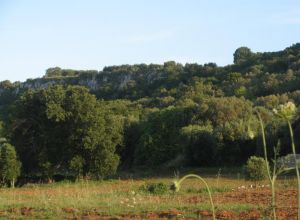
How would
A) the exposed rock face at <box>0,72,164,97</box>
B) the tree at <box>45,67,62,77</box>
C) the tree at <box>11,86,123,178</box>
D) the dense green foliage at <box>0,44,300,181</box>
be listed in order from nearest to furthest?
the tree at <box>11,86,123,178</box>, the dense green foliage at <box>0,44,300,181</box>, the exposed rock face at <box>0,72,164,97</box>, the tree at <box>45,67,62,77</box>

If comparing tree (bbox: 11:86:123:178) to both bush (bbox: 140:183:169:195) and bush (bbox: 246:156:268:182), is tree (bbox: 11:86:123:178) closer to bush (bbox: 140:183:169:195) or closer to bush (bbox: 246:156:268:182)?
bush (bbox: 246:156:268:182)

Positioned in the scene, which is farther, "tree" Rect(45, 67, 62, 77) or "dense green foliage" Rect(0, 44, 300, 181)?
"tree" Rect(45, 67, 62, 77)

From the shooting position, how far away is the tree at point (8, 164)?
31.7 metres

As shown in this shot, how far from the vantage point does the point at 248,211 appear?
36.4ft

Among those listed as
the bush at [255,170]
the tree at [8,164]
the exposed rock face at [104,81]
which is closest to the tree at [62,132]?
the tree at [8,164]

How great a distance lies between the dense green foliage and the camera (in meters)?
34.0

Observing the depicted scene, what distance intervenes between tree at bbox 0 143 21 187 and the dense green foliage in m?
1.98

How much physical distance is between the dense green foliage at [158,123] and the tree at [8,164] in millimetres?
1984

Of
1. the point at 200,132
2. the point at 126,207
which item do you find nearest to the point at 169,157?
the point at 200,132

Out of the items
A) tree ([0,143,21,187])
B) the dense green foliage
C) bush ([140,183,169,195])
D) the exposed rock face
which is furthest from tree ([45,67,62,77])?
bush ([140,183,169,195])

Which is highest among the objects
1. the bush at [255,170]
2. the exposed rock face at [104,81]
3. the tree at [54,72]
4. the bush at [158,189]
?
the tree at [54,72]

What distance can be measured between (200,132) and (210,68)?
40.4 meters

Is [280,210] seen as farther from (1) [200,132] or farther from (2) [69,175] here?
(1) [200,132]

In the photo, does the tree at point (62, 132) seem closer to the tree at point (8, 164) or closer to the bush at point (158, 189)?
the tree at point (8, 164)
